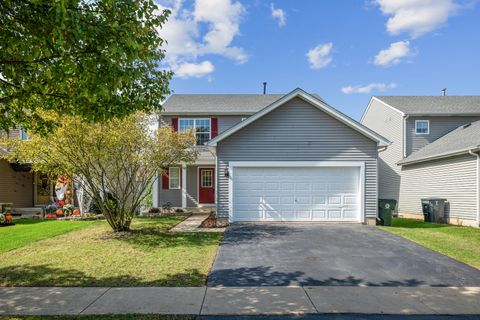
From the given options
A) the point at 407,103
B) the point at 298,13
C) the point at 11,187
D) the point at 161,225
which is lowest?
the point at 161,225

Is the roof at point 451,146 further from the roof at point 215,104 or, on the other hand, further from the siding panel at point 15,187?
the siding panel at point 15,187

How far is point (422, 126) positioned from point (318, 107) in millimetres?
10510

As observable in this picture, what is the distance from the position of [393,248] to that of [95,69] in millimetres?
8768

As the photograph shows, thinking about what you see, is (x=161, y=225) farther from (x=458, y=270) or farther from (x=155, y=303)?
(x=458, y=270)

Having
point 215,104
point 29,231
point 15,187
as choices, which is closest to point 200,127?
point 215,104

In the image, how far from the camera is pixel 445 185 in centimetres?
1552

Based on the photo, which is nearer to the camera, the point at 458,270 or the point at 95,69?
the point at 95,69

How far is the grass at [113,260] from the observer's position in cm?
623

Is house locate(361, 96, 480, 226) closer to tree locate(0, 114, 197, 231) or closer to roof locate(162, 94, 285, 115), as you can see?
roof locate(162, 94, 285, 115)

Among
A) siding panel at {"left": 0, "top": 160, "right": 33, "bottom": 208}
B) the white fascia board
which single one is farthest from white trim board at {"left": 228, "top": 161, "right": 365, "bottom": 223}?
siding panel at {"left": 0, "top": 160, "right": 33, "bottom": 208}

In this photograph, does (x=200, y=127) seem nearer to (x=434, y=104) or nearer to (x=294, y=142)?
(x=294, y=142)

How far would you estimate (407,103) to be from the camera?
21.9 meters

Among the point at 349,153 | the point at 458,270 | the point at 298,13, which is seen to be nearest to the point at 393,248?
the point at 458,270

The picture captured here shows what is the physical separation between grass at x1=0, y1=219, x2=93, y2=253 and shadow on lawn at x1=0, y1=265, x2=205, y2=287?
303 centimetres
